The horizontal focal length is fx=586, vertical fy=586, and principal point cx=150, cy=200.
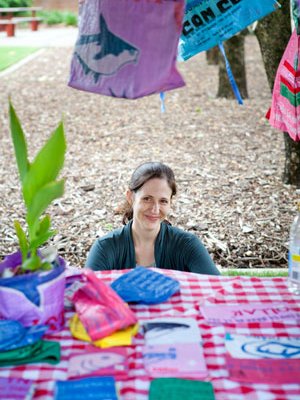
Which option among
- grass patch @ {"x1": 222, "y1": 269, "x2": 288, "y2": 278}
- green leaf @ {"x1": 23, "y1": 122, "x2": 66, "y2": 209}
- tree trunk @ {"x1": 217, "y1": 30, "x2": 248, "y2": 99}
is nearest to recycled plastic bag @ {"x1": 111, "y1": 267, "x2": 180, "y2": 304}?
green leaf @ {"x1": 23, "y1": 122, "x2": 66, "y2": 209}

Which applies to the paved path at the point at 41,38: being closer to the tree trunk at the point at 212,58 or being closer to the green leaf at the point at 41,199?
the tree trunk at the point at 212,58

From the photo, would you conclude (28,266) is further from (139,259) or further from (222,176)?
(222,176)

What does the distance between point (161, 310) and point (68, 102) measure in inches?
274

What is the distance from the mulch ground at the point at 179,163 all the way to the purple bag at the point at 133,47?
1.91m

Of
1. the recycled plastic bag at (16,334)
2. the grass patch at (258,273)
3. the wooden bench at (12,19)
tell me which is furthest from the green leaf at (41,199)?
the wooden bench at (12,19)

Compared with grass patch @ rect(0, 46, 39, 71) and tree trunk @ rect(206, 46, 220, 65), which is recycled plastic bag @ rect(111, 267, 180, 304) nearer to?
tree trunk @ rect(206, 46, 220, 65)

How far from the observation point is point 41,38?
744 inches

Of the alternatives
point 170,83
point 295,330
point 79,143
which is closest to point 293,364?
point 295,330

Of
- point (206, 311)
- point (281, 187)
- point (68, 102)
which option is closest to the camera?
point (206, 311)

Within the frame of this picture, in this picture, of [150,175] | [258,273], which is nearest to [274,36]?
[258,273]

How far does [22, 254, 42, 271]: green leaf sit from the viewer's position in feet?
4.65

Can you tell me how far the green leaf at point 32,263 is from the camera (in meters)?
1.42

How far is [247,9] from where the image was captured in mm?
2172

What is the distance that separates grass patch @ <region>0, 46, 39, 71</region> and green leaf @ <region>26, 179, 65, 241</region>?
1065 centimetres
